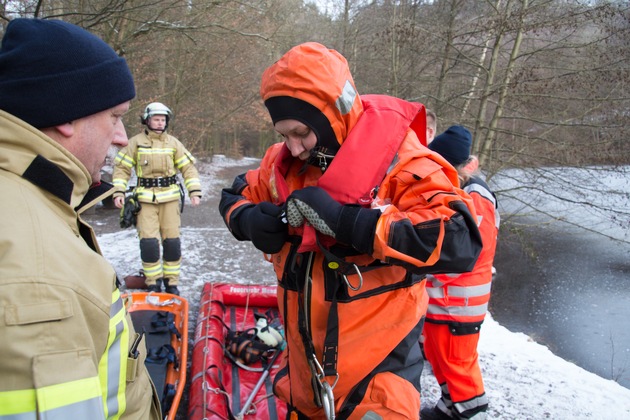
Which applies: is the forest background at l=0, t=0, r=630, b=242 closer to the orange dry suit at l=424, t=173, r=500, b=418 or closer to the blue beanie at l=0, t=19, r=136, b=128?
the blue beanie at l=0, t=19, r=136, b=128

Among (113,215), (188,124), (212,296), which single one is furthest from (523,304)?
(188,124)

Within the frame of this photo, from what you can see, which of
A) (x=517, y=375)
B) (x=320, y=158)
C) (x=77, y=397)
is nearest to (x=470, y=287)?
(x=517, y=375)

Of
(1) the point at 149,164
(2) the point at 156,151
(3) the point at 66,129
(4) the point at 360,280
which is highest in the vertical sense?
(3) the point at 66,129

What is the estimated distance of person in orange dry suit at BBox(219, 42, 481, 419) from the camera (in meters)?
1.53

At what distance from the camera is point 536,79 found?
7.85 metres

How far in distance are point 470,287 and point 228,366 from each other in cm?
219

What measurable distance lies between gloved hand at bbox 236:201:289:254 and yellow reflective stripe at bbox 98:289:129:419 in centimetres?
73

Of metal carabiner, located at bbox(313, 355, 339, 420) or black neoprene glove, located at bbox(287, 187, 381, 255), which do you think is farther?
metal carabiner, located at bbox(313, 355, 339, 420)

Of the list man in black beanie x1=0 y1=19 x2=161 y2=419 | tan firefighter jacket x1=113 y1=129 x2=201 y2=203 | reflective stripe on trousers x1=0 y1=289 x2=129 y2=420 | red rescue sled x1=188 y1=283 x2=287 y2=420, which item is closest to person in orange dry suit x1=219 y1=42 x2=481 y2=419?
man in black beanie x1=0 y1=19 x2=161 y2=419

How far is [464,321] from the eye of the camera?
287 cm

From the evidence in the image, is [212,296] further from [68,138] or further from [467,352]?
[68,138]

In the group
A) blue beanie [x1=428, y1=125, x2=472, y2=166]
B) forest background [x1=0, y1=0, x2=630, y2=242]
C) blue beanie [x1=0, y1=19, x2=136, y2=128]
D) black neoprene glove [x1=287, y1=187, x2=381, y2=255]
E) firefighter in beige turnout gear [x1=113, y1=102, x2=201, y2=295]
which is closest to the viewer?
blue beanie [x1=0, y1=19, x2=136, y2=128]

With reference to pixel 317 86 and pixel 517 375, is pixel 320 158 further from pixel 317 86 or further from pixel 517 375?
pixel 517 375

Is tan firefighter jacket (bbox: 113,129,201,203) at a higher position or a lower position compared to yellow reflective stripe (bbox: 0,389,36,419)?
lower
